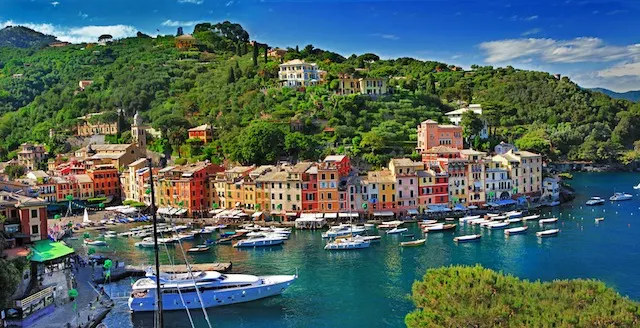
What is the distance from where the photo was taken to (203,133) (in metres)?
65.3

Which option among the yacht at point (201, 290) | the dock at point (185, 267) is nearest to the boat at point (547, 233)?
the yacht at point (201, 290)

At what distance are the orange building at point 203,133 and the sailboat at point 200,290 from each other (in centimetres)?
3832

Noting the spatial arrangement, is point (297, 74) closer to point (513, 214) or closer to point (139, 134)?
point (139, 134)

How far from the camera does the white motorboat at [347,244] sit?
1453 inches

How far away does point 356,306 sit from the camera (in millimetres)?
26250

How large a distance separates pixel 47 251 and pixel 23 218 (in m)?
2.53

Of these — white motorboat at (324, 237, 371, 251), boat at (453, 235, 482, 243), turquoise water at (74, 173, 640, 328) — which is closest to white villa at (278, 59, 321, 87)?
turquoise water at (74, 173, 640, 328)

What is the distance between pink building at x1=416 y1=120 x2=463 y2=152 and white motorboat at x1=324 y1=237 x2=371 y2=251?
909 inches

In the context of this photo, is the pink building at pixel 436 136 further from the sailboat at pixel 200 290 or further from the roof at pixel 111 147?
the sailboat at pixel 200 290

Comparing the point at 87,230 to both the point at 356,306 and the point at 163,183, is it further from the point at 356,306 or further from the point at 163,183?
the point at 356,306

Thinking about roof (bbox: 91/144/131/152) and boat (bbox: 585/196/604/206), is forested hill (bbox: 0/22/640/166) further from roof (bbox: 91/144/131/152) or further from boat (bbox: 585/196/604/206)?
boat (bbox: 585/196/604/206)

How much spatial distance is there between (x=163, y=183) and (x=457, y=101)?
47.0 m

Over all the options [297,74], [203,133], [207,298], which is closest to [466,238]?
[207,298]

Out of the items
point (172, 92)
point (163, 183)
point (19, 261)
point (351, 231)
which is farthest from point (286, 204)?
point (172, 92)
